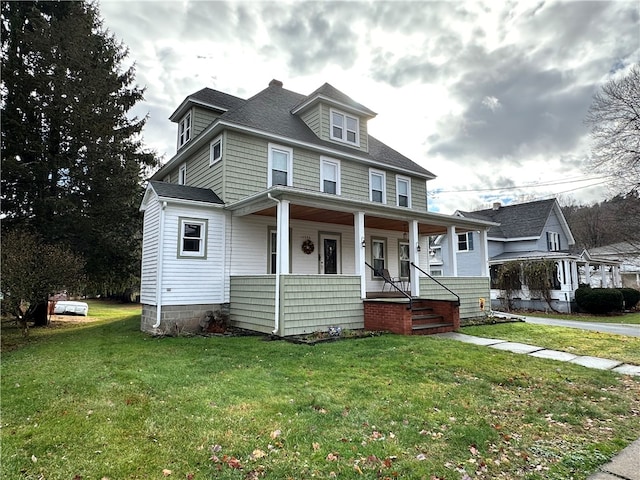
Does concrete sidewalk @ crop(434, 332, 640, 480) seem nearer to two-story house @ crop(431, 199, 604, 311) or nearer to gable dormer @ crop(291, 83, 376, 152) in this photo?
gable dormer @ crop(291, 83, 376, 152)

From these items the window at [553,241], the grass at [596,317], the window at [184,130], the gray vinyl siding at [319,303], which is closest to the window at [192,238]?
the gray vinyl siding at [319,303]

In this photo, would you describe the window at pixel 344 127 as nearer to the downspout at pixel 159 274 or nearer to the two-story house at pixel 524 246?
the downspout at pixel 159 274

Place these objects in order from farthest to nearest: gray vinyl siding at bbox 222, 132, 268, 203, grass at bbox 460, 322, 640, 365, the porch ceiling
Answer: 1. gray vinyl siding at bbox 222, 132, 268, 203
2. the porch ceiling
3. grass at bbox 460, 322, 640, 365

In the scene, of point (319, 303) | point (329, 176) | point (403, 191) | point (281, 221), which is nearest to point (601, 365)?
point (319, 303)

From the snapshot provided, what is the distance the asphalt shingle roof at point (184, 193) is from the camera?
1034 centimetres

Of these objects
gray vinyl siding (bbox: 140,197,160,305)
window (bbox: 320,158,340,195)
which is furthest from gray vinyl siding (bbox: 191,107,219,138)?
window (bbox: 320,158,340,195)

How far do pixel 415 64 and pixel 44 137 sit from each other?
45.0ft

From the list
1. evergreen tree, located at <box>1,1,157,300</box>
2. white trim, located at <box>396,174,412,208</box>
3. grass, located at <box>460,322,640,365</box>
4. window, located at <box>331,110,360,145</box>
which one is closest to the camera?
grass, located at <box>460,322,640,365</box>

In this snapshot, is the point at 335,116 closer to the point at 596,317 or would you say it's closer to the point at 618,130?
the point at 596,317

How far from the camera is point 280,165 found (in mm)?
12555

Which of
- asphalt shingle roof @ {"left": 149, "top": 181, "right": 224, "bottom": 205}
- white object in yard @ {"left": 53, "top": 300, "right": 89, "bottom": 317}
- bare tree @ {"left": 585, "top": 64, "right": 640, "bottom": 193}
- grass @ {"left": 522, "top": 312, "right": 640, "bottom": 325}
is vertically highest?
bare tree @ {"left": 585, "top": 64, "right": 640, "bottom": 193}

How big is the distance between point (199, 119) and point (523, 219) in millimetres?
22601

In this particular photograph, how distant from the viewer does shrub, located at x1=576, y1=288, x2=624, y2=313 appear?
60.4 ft

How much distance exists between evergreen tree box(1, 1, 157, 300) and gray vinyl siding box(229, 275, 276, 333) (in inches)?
274
